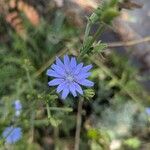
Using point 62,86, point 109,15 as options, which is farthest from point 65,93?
point 109,15

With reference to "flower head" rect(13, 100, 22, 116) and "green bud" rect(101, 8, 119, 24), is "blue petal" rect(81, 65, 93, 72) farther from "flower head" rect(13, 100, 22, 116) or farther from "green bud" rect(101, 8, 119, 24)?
"flower head" rect(13, 100, 22, 116)

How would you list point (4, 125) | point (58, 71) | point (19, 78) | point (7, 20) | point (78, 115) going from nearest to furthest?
point (58, 71) → point (4, 125) → point (19, 78) → point (78, 115) → point (7, 20)

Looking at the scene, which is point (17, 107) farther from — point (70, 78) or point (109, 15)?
point (109, 15)

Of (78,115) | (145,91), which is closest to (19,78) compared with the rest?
(78,115)

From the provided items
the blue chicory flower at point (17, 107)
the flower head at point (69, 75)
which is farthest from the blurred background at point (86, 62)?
the flower head at point (69, 75)

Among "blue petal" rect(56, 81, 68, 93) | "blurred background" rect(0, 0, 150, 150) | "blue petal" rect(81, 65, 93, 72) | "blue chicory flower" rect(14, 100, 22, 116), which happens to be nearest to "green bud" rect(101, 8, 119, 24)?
"blue petal" rect(81, 65, 93, 72)

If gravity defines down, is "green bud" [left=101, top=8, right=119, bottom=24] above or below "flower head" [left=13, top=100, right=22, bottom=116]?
above

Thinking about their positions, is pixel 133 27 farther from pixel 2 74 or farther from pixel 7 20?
pixel 2 74
